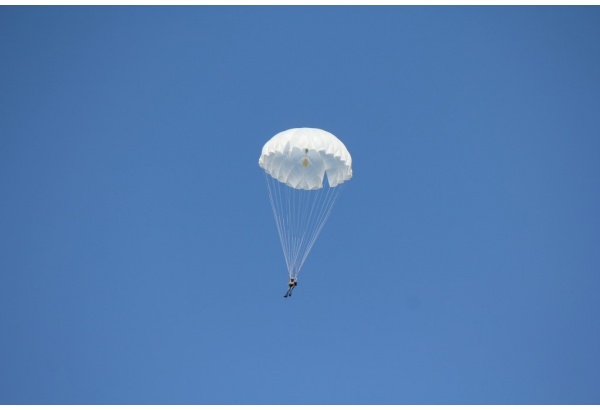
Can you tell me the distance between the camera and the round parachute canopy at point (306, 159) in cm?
2077

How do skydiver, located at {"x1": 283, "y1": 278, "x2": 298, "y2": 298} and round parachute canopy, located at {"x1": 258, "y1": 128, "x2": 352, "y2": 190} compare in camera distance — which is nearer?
skydiver, located at {"x1": 283, "y1": 278, "x2": 298, "y2": 298}

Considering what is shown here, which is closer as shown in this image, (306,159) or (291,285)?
(291,285)

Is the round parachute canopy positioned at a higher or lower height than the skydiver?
higher

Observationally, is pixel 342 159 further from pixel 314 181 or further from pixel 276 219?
pixel 276 219

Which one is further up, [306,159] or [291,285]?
[306,159]

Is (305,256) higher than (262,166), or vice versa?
(262,166)

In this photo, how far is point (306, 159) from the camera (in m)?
21.8

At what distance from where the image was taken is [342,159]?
21.0 meters

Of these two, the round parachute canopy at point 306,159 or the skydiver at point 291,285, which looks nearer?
the skydiver at point 291,285

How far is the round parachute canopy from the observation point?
68.1 ft

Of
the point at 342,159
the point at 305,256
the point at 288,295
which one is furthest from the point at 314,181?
the point at 288,295

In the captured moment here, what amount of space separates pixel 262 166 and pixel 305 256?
434 centimetres

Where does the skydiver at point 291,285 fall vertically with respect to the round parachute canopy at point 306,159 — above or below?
below

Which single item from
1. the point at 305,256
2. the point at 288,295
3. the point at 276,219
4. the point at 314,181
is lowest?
Result: the point at 288,295
